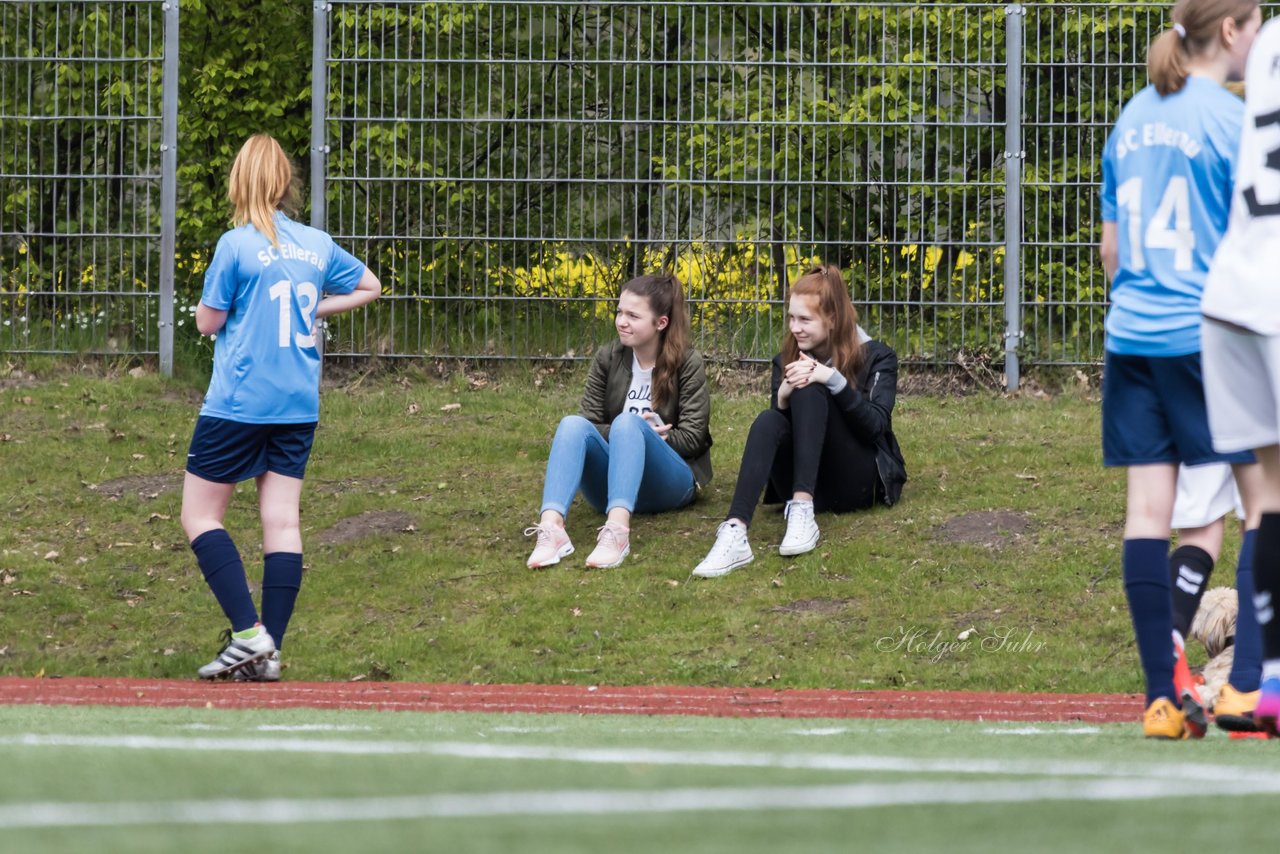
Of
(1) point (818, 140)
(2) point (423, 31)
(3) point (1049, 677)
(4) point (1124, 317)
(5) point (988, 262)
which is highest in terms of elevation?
(2) point (423, 31)

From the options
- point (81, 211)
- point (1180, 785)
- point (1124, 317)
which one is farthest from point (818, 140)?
point (1180, 785)

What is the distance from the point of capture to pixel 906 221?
11.0 meters

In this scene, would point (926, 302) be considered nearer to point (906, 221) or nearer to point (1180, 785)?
point (906, 221)

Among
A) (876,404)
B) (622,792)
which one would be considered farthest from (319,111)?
(622,792)

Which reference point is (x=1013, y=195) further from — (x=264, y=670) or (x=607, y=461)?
(x=264, y=670)

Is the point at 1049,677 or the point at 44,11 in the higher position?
the point at 44,11

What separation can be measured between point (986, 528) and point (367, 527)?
9.75ft

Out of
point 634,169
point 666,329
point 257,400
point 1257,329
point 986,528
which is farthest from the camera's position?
point 634,169

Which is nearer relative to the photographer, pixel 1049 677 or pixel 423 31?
pixel 1049 677

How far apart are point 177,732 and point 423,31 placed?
775 centimetres

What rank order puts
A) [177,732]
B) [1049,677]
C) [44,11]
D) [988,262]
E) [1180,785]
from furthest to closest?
[44,11] → [988,262] → [1049,677] → [177,732] → [1180,785]

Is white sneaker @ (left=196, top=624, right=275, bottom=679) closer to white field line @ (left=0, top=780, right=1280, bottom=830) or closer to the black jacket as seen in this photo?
the black jacket

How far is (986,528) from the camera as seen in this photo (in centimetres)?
829

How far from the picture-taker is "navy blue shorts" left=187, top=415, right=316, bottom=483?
642cm
